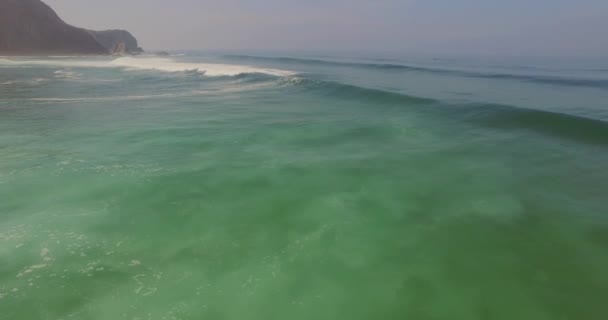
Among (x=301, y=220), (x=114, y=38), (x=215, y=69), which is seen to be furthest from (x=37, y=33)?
(x=301, y=220)

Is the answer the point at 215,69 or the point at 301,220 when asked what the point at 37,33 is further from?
the point at 301,220

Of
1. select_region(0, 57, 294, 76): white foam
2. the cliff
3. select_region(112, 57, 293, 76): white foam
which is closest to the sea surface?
select_region(112, 57, 293, 76): white foam

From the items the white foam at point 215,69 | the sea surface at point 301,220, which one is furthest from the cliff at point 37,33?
the sea surface at point 301,220

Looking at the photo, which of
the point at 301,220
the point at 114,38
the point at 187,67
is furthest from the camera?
the point at 114,38

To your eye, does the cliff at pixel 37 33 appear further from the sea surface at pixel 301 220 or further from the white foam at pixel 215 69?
the sea surface at pixel 301 220

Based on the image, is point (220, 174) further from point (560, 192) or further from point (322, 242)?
point (560, 192)

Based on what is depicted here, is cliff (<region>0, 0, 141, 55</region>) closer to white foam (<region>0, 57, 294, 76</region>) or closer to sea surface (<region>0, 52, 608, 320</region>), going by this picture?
white foam (<region>0, 57, 294, 76</region>)

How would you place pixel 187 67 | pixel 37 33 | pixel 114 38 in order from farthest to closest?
1. pixel 114 38
2. pixel 37 33
3. pixel 187 67

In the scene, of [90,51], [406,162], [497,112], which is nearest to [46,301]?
[406,162]
